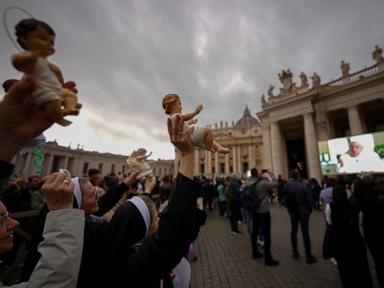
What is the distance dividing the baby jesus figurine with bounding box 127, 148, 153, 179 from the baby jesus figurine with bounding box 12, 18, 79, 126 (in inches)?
71.2

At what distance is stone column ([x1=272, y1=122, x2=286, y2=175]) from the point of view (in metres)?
18.8

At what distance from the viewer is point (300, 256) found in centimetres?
486

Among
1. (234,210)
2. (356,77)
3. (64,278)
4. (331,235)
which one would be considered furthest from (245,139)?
(64,278)

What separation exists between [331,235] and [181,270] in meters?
3.48

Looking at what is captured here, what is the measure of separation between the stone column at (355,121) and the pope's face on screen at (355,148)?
5305mm

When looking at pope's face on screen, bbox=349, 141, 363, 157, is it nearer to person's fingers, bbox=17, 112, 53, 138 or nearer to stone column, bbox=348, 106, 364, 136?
stone column, bbox=348, 106, 364, 136

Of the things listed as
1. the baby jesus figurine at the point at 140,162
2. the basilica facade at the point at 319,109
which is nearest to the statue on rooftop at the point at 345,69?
the basilica facade at the point at 319,109

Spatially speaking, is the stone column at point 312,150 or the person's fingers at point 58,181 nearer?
the person's fingers at point 58,181

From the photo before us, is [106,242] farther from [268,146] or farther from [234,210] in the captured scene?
[268,146]

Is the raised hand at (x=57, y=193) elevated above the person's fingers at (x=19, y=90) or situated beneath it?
situated beneath

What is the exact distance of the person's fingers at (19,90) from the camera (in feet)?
1.85

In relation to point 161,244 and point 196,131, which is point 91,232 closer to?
Answer: point 161,244

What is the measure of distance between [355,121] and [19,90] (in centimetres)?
2123

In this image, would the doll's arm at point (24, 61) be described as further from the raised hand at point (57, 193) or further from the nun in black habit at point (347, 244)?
the nun in black habit at point (347, 244)
